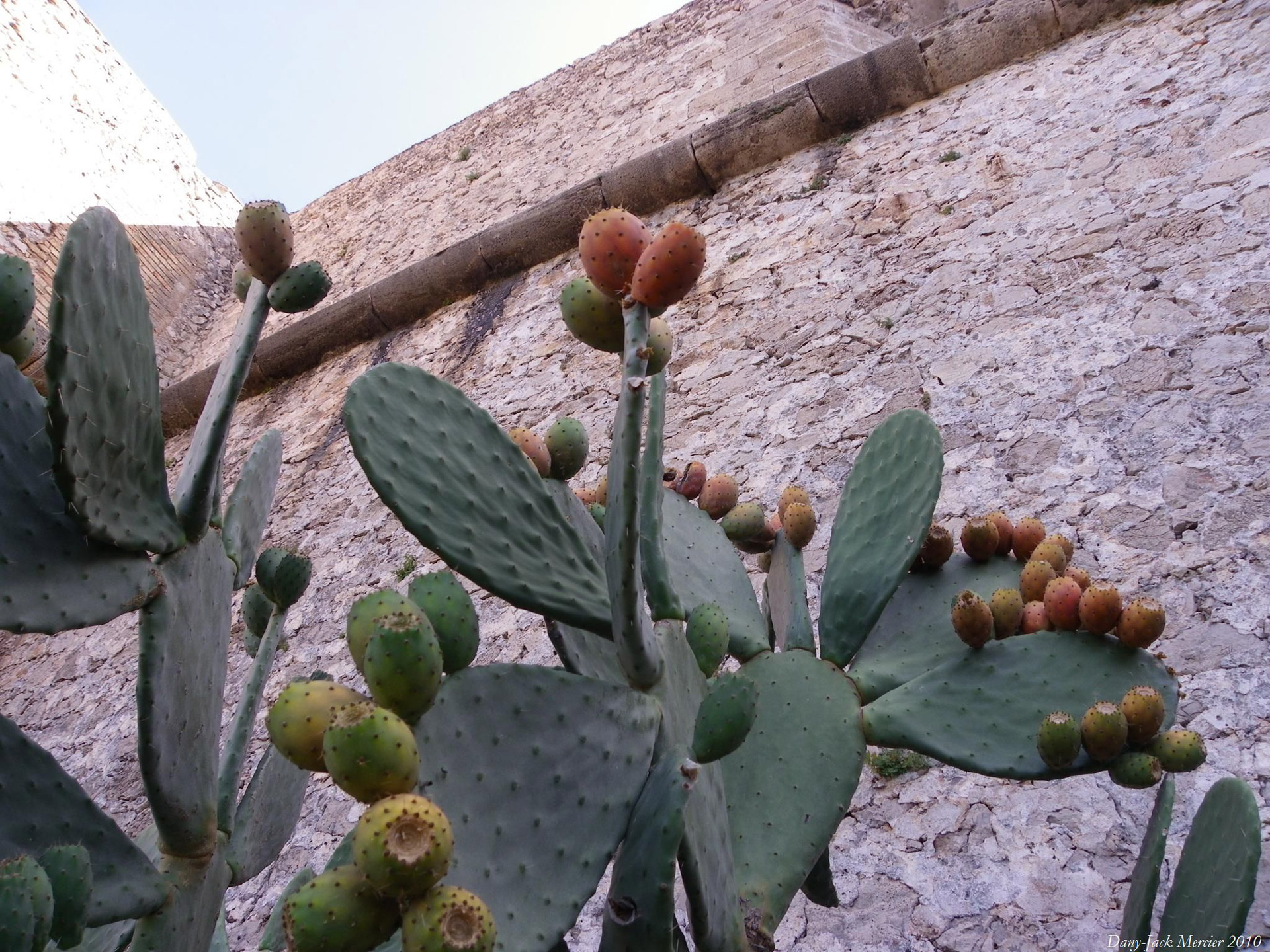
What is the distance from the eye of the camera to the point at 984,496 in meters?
3.14

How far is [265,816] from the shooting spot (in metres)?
1.64

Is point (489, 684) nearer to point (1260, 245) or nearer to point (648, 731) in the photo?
point (648, 731)

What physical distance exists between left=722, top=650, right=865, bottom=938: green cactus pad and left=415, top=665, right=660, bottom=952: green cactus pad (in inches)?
9.8

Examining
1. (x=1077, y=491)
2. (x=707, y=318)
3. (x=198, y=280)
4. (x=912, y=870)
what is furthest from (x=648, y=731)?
(x=198, y=280)

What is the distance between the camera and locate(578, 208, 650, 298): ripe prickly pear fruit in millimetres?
1166

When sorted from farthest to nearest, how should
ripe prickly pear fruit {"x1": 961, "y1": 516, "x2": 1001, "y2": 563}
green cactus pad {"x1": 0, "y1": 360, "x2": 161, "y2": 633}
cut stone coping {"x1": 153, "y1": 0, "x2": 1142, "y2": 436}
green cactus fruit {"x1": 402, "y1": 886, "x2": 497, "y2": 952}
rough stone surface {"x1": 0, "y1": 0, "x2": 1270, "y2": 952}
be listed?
cut stone coping {"x1": 153, "y1": 0, "x2": 1142, "y2": 436}, rough stone surface {"x1": 0, "y1": 0, "x2": 1270, "y2": 952}, ripe prickly pear fruit {"x1": 961, "y1": 516, "x2": 1001, "y2": 563}, green cactus pad {"x1": 0, "y1": 360, "x2": 161, "y2": 633}, green cactus fruit {"x1": 402, "y1": 886, "x2": 497, "y2": 952}

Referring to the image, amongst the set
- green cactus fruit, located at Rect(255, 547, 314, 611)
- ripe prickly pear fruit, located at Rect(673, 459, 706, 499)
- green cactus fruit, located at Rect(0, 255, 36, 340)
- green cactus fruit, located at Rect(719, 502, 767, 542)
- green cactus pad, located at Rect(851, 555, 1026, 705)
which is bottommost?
green cactus pad, located at Rect(851, 555, 1026, 705)

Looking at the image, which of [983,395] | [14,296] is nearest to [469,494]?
[14,296]

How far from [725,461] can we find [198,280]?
608 cm

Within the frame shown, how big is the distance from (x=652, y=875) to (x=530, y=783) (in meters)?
0.14

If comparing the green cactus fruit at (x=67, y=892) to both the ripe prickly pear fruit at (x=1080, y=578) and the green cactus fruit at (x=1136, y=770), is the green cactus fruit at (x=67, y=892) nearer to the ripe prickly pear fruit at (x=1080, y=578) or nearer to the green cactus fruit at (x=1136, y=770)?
the green cactus fruit at (x=1136, y=770)

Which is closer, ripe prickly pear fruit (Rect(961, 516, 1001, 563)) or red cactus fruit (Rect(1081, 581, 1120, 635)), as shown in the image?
red cactus fruit (Rect(1081, 581, 1120, 635))

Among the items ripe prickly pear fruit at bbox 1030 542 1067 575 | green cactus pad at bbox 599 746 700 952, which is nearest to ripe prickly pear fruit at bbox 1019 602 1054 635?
ripe prickly pear fruit at bbox 1030 542 1067 575

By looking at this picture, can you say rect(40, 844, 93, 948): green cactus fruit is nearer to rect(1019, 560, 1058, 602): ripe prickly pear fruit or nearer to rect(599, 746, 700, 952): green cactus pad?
rect(599, 746, 700, 952): green cactus pad
